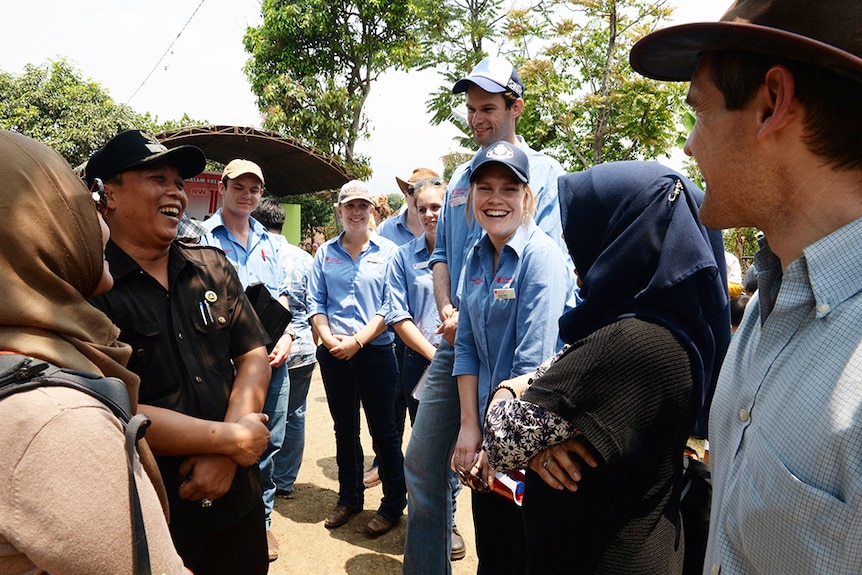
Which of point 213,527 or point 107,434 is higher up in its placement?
point 107,434

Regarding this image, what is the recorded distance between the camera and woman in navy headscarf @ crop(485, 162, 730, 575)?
1.54 metres

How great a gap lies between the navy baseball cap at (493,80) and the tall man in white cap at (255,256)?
178 cm

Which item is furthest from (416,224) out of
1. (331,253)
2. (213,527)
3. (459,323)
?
(213,527)

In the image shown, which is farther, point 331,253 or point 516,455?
point 331,253

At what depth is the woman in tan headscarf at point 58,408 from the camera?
3.60ft

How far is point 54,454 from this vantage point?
44.0 inches

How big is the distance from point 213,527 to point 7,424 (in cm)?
129

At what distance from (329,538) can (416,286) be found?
1957 mm

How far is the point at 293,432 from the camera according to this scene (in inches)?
191

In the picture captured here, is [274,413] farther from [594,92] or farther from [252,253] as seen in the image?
[594,92]

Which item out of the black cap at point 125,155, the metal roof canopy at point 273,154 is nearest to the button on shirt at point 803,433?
the black cap at point 125,155

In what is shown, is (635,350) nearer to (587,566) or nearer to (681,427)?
(681,427)

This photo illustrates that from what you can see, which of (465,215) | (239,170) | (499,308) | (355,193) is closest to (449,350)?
(499,308)

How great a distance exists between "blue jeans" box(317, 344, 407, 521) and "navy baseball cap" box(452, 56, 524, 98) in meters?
2.08
